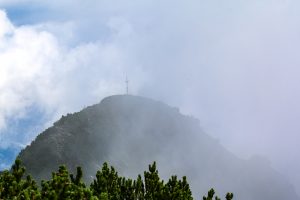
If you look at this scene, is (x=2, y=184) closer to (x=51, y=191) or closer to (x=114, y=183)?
(x=51, y=191)

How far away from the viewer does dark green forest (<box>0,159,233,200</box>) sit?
731 inches

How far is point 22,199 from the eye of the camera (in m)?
18.3

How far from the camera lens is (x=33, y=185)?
2177cm

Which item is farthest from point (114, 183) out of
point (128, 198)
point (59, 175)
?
point (59, 175)

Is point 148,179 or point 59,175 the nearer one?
point 59,175

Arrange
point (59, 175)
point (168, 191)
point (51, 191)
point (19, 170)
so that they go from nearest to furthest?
point (51, 191), point (59, 175), point (19, 170), point (168, 191)

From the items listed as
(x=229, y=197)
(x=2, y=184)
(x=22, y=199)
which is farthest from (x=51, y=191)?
(x=229, y=197)

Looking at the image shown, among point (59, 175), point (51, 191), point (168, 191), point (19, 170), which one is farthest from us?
point (168, 191)

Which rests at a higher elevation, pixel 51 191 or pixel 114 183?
pixel 114 183

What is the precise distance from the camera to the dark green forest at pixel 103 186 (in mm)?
18578

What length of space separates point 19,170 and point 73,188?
3.00 meters

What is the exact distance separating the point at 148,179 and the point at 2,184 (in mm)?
8813

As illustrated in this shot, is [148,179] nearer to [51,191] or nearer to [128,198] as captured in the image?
[128,198]

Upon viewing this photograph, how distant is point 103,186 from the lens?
2552cm
